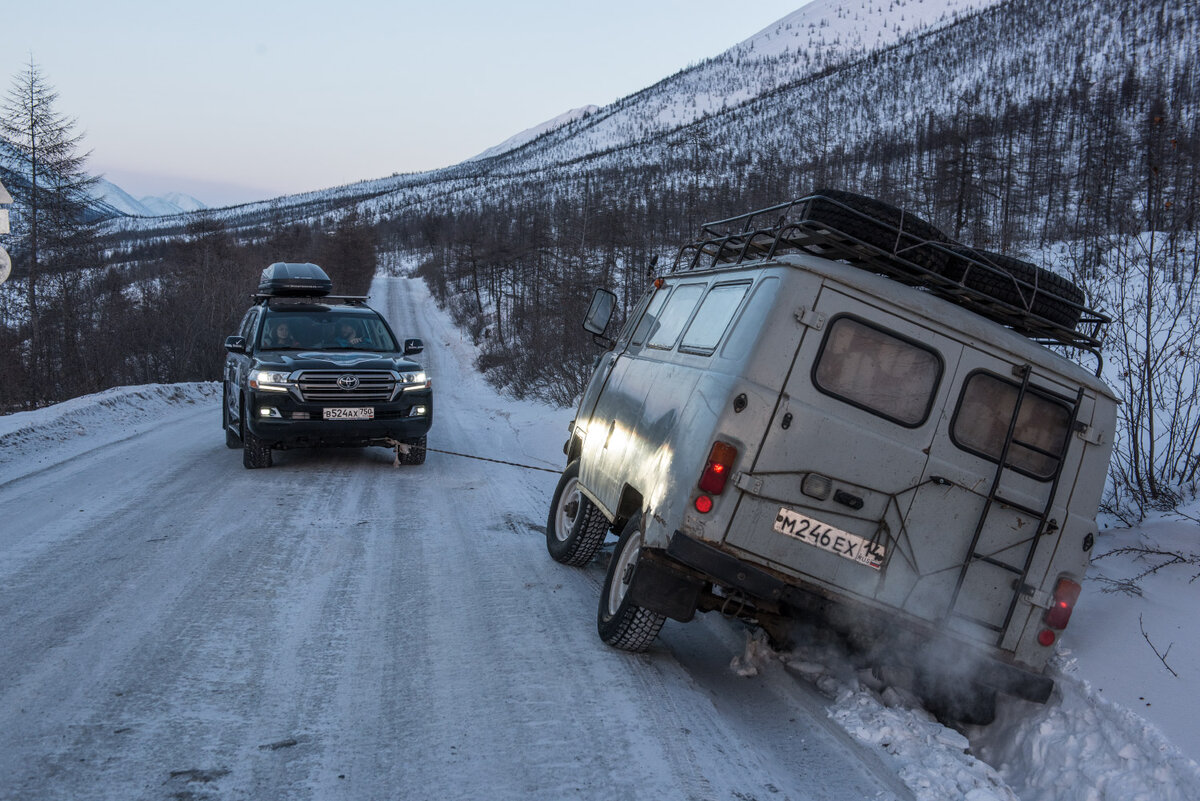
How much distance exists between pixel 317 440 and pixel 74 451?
3.83 meters

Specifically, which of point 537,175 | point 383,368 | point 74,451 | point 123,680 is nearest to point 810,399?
point 123,680

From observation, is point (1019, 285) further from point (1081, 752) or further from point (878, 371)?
point (1081, 752)

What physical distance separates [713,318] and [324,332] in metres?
6.89

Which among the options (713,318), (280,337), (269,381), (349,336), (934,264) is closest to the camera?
(934,264)

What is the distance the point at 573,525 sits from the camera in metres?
6.08

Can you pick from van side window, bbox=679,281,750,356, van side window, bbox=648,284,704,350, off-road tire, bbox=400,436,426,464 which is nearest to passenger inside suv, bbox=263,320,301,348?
off-road tire, bbox=400,436,426,464

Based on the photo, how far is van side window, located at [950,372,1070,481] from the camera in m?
3.85

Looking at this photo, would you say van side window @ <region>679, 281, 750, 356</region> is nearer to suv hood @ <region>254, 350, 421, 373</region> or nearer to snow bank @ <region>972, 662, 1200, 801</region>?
snow bank @ <region>972, 662, 1200, 801</region>

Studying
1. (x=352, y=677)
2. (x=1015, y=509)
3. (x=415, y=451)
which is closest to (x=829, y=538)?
(x=1015, y=509)

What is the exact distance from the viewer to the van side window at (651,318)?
19.6 feet

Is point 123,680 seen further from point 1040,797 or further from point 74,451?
point 74,451

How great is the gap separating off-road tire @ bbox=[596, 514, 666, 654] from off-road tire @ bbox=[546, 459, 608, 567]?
4.02 feet

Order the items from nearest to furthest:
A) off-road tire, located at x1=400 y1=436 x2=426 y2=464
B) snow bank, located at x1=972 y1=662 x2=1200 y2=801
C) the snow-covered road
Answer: the snow-covered road, snow bank, located at x1=972 y1=662 x2=1200 y2=801, off-road tire, located at x1=400 y1=436 x2=426 y2=464

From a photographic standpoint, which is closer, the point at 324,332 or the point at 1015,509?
the point at 1015,509
